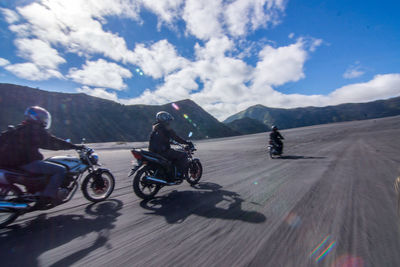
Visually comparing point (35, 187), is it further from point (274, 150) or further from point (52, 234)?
point (274, 150)

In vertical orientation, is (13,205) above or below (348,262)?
above

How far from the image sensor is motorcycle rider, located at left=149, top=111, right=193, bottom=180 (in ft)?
14.9

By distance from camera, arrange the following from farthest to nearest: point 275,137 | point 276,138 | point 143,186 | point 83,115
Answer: point 83,115, point 275,137, point 276,138, point 143,186

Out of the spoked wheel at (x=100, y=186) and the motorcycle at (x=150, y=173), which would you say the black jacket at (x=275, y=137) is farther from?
the spoked wheel at (x=100, y=186)

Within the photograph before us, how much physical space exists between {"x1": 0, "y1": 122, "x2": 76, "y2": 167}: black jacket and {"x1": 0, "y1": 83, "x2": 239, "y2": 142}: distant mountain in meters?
73.7

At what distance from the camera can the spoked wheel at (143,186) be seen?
403cm

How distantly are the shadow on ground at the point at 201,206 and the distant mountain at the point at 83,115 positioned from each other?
74317 mm

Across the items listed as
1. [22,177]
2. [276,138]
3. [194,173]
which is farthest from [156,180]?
[276,138]

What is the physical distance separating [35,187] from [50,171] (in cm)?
37

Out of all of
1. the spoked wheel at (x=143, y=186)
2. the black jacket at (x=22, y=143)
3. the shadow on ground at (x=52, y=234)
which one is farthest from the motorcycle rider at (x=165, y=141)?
the black jacket at (x=22, y=143)

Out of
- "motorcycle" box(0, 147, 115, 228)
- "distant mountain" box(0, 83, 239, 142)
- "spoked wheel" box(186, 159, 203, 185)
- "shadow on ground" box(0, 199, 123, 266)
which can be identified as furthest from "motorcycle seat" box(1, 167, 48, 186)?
"distant mountain" box(0, 83, 239, 142)

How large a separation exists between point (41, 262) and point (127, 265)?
105cm

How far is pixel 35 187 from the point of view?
318cm

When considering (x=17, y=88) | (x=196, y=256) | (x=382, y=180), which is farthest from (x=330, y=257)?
(x=17, y=88)
